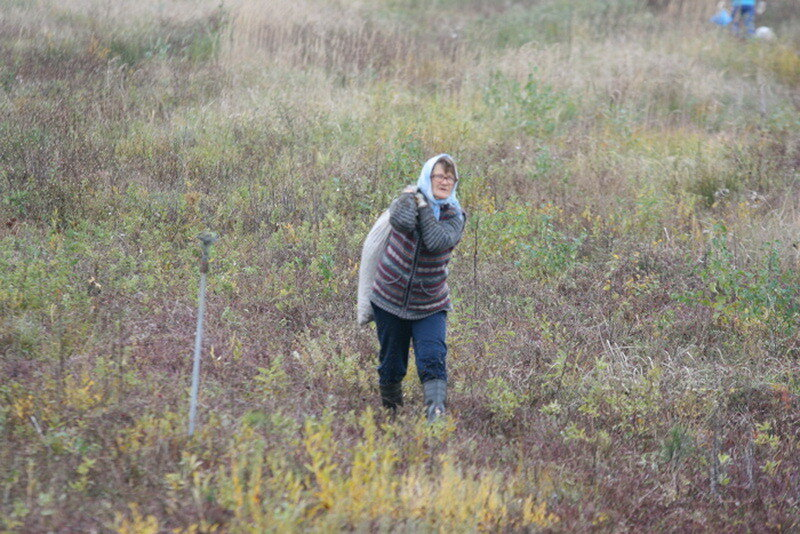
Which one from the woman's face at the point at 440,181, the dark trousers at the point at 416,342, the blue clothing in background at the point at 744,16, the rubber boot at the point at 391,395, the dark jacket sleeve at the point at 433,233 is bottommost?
the rubber boot at the point at 391,395

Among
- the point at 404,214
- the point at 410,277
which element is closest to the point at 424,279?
the point at 410,277

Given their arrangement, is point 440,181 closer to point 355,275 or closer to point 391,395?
point 391,395

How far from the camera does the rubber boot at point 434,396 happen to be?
17.3 ft

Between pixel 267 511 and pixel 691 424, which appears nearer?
pixel 267 511

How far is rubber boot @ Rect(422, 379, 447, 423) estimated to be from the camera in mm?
5266

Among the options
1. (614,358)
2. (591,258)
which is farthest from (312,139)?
(614,358)

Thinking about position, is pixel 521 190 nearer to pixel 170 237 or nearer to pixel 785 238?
pixel 785 238

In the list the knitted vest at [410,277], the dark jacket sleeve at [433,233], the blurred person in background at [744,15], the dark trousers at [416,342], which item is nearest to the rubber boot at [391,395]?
the dark trousers at [416,342]

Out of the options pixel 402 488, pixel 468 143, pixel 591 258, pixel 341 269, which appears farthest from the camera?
pixel 468 143

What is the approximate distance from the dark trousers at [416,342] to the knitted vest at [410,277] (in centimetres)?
7

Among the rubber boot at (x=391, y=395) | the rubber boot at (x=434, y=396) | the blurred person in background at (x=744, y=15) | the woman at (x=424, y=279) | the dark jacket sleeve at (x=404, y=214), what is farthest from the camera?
the blurred person in background at (x=744, y=15)

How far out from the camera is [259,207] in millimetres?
8758

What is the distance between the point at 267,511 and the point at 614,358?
3784 mm

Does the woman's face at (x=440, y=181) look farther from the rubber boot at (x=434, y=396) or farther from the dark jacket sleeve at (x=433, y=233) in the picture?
the rubber boot at (x=434, y=396)
